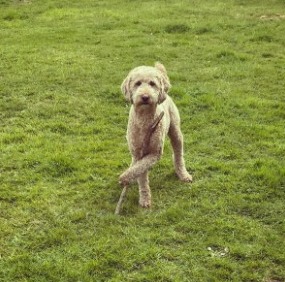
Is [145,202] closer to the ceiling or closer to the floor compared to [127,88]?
closer to the floor

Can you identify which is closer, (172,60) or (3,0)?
(172,60)

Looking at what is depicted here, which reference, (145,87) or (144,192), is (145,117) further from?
(144,192)

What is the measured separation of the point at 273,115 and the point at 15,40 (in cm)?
766

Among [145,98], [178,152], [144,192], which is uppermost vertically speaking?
[145,98]

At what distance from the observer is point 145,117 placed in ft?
21.7

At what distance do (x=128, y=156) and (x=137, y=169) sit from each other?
2.02 meters

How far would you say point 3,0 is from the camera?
19.3 m

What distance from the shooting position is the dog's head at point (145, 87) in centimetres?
615

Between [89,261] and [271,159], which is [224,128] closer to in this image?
[271,159]

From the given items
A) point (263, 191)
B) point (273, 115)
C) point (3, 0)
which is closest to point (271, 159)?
point (263, 191)

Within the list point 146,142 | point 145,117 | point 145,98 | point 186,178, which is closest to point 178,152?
point 186,178

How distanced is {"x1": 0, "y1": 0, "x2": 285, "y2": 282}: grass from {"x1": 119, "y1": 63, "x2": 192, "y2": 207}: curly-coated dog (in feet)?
2.03

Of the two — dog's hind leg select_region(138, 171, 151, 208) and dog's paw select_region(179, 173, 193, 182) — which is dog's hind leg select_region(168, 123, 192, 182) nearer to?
dog's paw select_region(179, 173, 193, 182)

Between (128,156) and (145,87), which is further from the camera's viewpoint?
(128,156)
